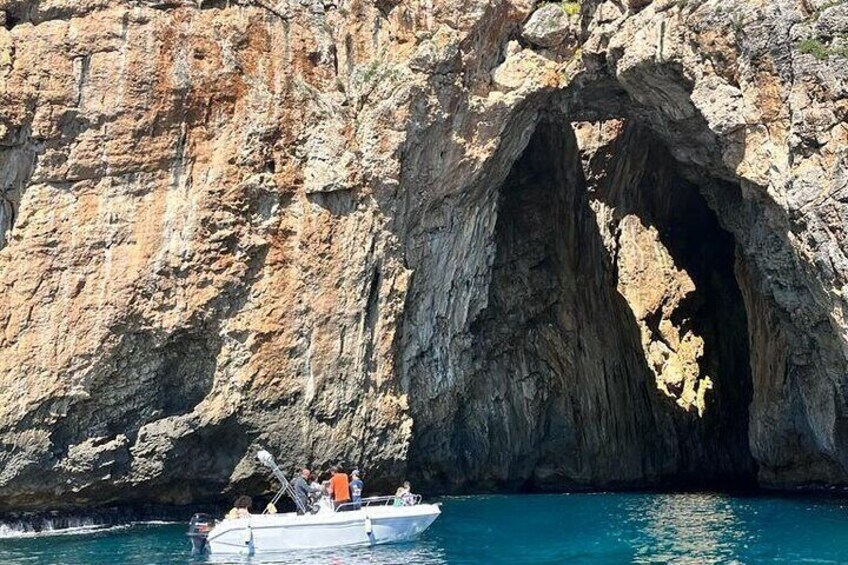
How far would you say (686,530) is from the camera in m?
20.9

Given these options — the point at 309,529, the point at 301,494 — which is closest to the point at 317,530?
the point at 309,529

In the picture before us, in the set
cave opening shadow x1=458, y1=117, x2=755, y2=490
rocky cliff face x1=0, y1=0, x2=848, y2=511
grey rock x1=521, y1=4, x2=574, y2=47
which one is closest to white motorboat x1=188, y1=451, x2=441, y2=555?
rocky cliff face x1=0, y1=0, x2=848, y2=511

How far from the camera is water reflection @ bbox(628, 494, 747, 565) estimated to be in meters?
17.9

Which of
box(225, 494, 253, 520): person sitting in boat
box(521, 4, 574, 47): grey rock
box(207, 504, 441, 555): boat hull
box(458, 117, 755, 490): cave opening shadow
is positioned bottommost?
box(207, 504, 441, 555): boat hull

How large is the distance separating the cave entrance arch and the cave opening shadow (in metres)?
0.04

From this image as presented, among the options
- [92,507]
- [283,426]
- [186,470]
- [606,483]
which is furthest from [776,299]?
[92,507]

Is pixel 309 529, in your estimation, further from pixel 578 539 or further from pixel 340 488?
pixel 578 539

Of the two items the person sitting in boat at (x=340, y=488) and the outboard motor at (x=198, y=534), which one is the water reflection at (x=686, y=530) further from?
the outboard motor at (x=198, y=534)

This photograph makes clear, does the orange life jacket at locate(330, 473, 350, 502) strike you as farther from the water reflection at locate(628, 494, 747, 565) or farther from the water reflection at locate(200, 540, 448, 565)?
the water reflection at locate(628, 494, 747, 565)

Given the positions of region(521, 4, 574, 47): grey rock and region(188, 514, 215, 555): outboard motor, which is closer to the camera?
region(188, 514, 215, 555): outboard motor

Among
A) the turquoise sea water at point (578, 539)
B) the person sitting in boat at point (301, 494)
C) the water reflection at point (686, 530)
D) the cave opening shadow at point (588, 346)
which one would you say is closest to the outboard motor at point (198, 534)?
the turquoise sea water at point (578, 539)

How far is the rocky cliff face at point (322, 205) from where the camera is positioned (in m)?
22.0

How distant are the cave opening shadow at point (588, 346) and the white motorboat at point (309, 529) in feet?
30.5

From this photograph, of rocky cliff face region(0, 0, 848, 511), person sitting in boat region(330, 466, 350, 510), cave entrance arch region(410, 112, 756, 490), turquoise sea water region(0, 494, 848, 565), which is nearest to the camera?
turquoise sea water region(0, 494, 848, 565)
